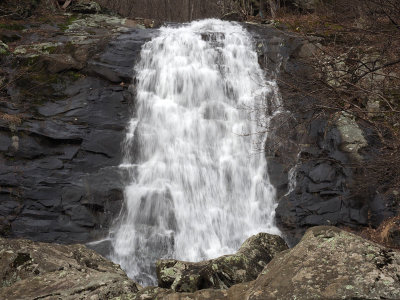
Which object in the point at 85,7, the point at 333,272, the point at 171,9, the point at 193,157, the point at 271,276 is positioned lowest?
the point at 271,276

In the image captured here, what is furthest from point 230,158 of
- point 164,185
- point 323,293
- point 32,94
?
point 323,293

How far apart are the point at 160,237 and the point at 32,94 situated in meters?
5.82

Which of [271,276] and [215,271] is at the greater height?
[271,276]

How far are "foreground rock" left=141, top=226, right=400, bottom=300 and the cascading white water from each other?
4.59 meters

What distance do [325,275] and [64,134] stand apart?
837 centimetres

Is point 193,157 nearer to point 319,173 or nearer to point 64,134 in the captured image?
point 319,173

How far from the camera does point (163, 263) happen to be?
502 centimetres

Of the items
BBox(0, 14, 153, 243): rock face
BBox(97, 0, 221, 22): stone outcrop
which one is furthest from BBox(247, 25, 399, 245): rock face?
BBox(97, 0, 221, 22): stone outcrop

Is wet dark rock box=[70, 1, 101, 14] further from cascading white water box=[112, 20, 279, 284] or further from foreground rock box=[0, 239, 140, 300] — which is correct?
foreground rock box=[0, 239, 140, 300]

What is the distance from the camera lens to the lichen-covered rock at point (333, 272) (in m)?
2.52

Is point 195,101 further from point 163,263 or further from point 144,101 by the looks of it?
point 163,263

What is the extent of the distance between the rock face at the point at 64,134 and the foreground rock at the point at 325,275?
576 centimetres

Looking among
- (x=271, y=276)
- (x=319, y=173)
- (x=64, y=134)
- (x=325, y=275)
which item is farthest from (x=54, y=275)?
(x=319, y=173)

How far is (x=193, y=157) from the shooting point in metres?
9.84
